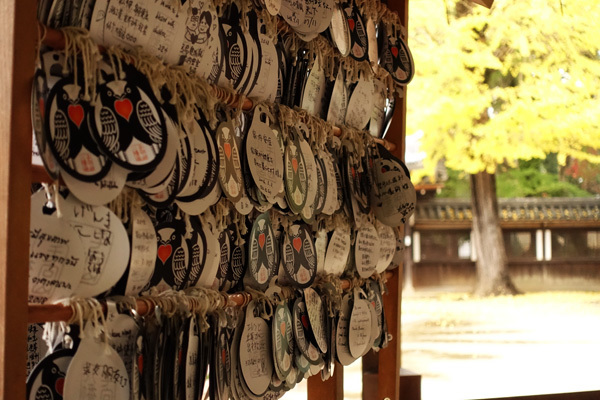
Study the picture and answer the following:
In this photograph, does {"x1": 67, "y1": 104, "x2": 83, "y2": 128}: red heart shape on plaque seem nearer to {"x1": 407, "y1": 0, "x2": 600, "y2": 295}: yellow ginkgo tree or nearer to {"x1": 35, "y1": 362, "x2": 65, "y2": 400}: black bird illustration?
{"x1": 35, "y1": 362, "x2": 65, "y2": 400}: black bird illustration

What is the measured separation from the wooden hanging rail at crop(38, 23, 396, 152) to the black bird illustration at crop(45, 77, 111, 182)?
0.04 m

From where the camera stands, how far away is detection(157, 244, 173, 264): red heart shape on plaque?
861 mm

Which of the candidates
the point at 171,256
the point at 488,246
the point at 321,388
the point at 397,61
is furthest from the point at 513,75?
the point at 171,256

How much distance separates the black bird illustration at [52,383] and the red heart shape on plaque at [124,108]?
260 millimetres

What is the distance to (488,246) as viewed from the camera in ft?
28.3

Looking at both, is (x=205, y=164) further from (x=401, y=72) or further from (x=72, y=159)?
(x=401, y=72)

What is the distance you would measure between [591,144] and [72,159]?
766cm

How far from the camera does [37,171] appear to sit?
0.73 metres

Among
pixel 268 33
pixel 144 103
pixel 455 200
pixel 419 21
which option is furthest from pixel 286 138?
pixel 455 200

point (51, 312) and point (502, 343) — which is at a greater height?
point (51, 312)

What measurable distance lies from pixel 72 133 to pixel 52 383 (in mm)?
248

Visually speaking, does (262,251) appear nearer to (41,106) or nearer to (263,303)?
(263,303)

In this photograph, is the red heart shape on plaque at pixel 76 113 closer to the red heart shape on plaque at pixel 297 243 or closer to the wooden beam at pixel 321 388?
the red heart shape on plaque at pixel 297 243

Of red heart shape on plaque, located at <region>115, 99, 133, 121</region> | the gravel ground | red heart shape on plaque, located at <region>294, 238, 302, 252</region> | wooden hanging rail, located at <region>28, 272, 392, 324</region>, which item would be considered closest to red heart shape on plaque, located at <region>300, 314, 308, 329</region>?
red heart shape on plaque, located at <region>294, 238, 302, 252</region>
